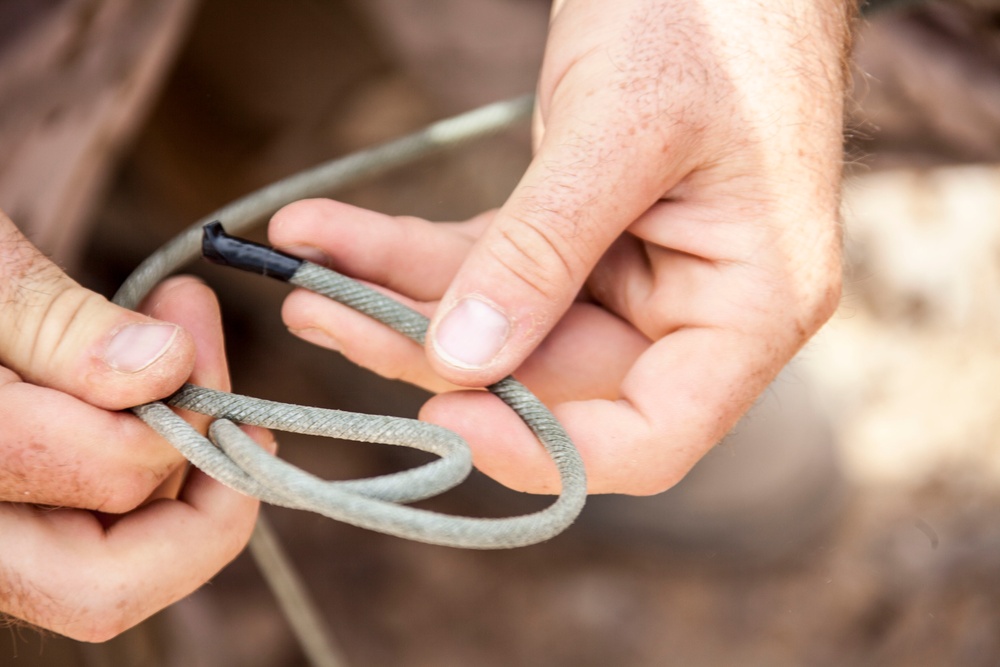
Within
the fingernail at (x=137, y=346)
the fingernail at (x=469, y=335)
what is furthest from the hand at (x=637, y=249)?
the fingernail at (x=137, y=346)

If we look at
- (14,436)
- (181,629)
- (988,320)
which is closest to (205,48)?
(181,629)

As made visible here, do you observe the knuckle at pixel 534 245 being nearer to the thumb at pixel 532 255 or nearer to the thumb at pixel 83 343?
the thumb at pixel 532 255

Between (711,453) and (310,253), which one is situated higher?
(310,253)

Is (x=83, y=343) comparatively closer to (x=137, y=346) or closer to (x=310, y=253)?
(x=137, y=346)

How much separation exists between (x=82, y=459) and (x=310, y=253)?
0.21 metres

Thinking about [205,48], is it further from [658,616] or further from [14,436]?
[658,616]

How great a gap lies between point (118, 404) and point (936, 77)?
1.23m

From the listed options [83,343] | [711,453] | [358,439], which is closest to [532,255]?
[358,439]

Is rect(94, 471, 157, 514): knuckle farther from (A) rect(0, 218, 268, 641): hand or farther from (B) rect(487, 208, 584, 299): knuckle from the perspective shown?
(B) rect(487, 208, 584, 299): knuckle

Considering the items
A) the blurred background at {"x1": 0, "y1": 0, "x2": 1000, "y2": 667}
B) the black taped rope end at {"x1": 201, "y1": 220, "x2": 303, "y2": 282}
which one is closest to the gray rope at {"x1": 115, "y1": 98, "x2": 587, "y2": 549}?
the black taped rope end at {"x1": 201, "y1": 220, "x2": 303, "y2": 282}

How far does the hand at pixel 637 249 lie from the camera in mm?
537

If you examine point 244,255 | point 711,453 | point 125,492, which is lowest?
point 711,453

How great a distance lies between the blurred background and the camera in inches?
47.4

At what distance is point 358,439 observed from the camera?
481 mm
